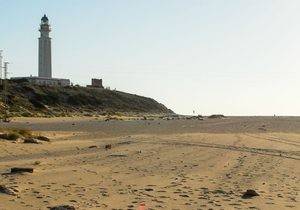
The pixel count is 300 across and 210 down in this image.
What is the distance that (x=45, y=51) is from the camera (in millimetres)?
110875

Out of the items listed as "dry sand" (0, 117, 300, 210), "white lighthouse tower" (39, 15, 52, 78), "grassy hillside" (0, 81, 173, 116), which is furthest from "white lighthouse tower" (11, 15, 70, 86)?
"dry sand" (0, 117, 300, 210)

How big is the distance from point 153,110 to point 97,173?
107 m

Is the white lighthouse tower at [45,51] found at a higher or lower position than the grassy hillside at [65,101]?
higher

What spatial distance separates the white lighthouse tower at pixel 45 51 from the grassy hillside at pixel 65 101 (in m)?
12.8

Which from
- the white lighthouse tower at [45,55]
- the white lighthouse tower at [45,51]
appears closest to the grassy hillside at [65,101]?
the white lighthouse tower at [45,55]

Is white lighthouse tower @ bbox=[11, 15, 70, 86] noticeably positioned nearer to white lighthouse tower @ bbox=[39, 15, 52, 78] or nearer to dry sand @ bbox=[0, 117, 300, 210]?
white lighthouse tower @ bbox=[39, 15, 52, 78]

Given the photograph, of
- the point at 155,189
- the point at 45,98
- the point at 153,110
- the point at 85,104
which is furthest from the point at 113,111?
the point at 155,189

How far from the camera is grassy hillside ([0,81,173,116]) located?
237 ft

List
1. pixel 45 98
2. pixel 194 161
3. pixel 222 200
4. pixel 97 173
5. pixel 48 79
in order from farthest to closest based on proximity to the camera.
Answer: pixel 48 79
pixel 45 98
pixel 194 161
pixel 97 173
pixel 222 200

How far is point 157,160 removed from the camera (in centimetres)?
1767

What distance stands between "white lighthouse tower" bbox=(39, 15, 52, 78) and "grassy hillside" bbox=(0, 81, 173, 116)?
504 inches

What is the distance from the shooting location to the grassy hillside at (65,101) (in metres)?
Result: 72.4

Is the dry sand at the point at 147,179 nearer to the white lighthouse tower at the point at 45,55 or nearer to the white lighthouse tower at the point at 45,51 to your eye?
the white lighthouse tower at the point at 45,55

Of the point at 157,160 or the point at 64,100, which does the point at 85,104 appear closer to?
the point at 64,100
